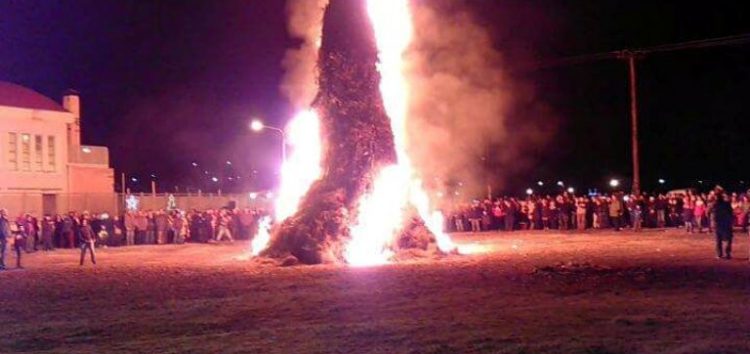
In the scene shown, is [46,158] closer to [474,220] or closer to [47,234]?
[47,234]

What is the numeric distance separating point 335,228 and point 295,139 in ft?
17.9

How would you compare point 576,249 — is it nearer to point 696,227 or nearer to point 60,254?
point 696,227

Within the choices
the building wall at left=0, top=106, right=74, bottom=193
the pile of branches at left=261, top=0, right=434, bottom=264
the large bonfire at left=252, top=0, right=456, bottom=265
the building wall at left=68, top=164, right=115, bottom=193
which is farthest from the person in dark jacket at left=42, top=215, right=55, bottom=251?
the building wall at left=68, top=164, right=115, bottom=193

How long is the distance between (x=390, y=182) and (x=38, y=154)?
26.9 meters

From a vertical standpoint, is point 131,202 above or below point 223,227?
above

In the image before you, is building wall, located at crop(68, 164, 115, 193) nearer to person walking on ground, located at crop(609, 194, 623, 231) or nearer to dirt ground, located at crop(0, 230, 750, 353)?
dirt ground, located at crop(0, 230, 750, 353)

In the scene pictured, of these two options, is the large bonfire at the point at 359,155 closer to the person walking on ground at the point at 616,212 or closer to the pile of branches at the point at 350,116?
the pile of branches at the point at 350,116

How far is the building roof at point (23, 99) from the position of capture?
151 ft

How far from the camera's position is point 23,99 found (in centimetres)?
4719

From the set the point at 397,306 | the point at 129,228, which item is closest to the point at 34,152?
the point at 129,228

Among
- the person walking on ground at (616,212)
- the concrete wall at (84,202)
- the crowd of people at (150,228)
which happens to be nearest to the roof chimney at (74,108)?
the concrete wall at (84,202)

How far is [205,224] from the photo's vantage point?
124 ft

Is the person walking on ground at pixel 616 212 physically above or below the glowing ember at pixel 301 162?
below

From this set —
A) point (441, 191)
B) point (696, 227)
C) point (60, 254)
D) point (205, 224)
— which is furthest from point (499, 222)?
point (60, 254)
